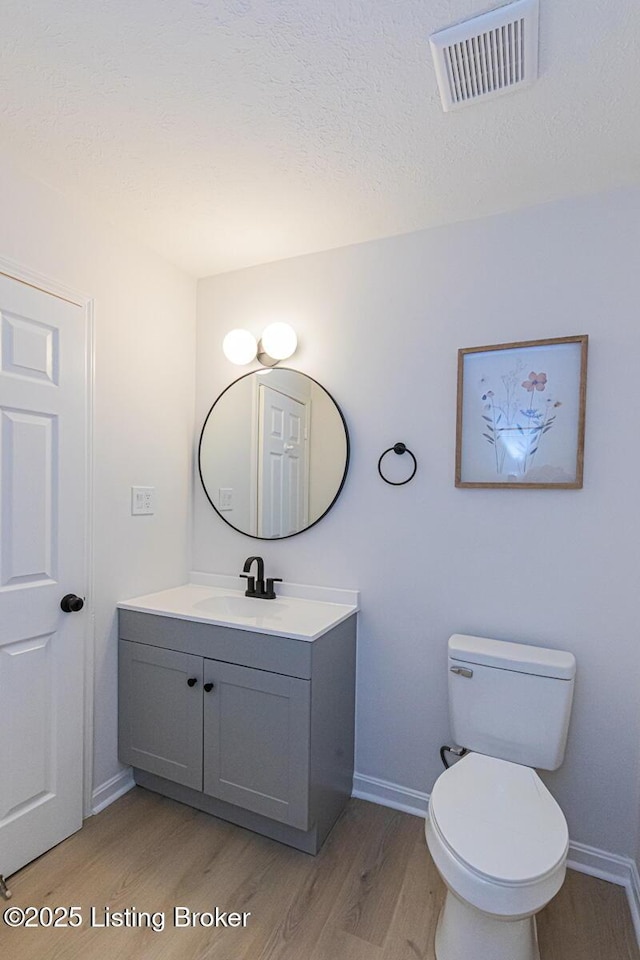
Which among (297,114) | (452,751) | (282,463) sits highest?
(297,114)

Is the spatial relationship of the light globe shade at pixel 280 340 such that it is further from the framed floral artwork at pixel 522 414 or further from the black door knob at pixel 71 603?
the black door knob at pixel 71 603

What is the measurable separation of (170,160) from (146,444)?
3.55ft

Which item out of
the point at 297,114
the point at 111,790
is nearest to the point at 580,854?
the point at 111,790

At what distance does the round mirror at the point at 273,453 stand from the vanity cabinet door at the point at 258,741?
662mm

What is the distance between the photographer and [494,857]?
44.8 inches

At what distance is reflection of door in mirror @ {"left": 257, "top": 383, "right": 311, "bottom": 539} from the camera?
210cm

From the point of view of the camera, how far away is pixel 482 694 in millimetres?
1615

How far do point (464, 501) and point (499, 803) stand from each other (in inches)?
37.9

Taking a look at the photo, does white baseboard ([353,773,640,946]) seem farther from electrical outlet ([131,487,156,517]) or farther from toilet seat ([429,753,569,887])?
electrical outlet ([131,487,156,517])

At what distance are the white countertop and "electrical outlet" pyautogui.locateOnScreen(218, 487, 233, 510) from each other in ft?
1.13

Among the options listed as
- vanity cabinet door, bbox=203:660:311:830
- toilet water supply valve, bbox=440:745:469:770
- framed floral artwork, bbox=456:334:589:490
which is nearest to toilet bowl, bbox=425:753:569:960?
toilet water supply valve, bbox=440:745:469:770

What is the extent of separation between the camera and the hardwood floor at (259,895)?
4.39 feet

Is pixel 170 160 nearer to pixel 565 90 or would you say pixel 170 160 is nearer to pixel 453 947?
pixel 565 90

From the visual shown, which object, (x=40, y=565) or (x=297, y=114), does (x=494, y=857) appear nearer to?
(x=40, y=565)
